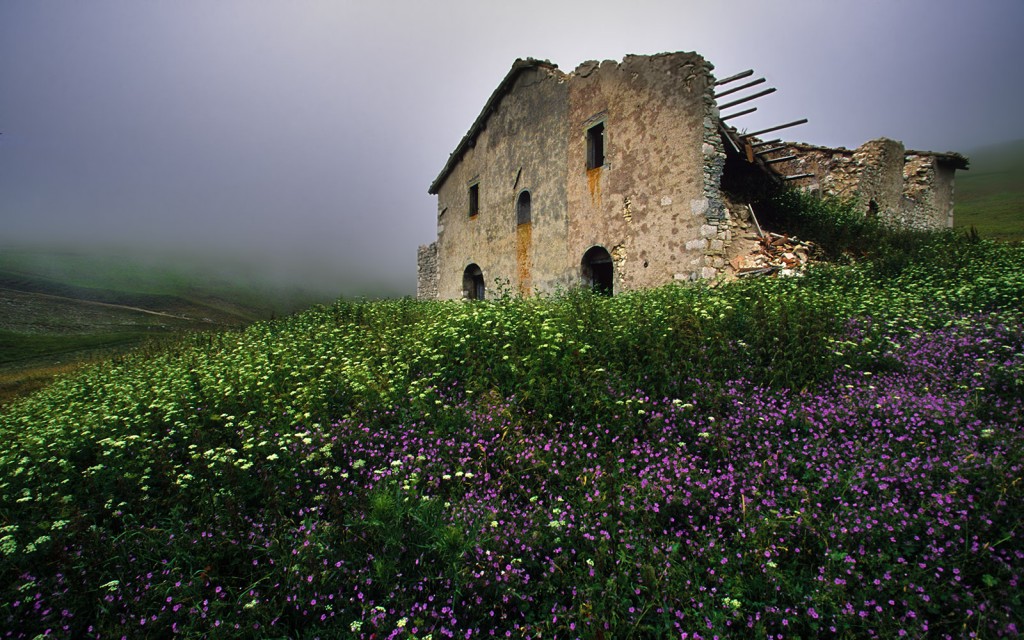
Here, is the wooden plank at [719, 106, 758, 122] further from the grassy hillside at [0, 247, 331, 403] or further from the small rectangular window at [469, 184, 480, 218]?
the grassy hillside at [0, 247, 331, 403]

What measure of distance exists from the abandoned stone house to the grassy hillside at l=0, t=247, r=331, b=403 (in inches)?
342

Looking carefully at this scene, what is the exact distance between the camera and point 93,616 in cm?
250

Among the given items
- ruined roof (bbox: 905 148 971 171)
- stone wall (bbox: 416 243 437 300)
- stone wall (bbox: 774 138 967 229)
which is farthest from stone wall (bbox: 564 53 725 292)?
ruined roof (bbox: 905 148 971 171)

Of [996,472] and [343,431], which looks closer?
[996,472]

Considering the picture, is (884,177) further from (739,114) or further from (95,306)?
(95,306)

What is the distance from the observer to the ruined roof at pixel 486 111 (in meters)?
15.7

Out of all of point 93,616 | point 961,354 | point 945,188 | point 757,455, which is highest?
point 945,188

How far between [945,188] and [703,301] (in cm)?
2283

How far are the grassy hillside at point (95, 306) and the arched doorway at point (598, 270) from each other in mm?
10406

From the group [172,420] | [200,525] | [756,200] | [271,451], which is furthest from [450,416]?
[756,200]

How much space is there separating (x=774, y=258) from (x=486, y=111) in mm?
12892

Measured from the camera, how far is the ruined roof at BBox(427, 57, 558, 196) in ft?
51.4

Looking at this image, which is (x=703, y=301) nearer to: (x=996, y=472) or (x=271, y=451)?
(x=996, y=472)

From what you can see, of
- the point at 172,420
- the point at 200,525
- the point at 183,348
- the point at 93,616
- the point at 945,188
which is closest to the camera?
the point at 93,616
